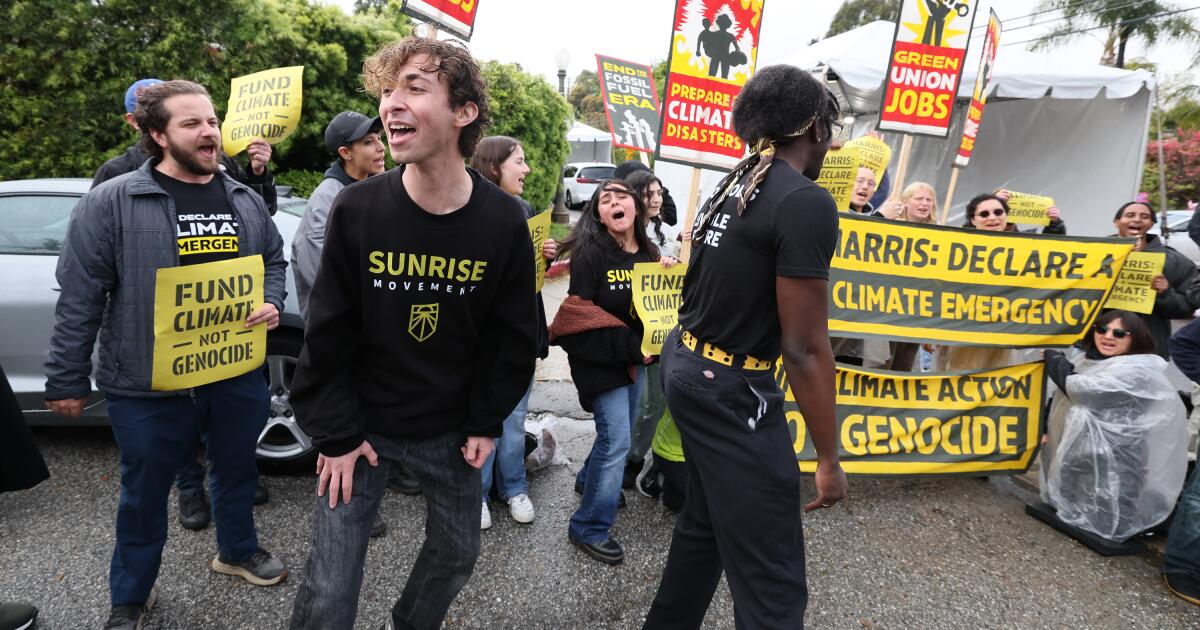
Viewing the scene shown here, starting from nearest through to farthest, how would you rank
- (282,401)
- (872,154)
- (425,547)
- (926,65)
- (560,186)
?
(425,547), (282,401), (926,65), (872,154), (560,186)

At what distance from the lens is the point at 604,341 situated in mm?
3033

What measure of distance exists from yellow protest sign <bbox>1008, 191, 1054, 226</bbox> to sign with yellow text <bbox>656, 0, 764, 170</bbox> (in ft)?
8.84

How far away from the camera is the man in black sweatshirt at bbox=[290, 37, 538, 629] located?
1.66 m

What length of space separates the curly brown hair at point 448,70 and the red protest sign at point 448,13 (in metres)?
1.61

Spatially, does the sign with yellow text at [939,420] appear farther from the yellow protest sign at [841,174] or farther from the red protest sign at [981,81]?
the red protest sign at [981,81]

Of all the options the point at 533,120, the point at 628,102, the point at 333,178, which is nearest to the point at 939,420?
the point at 333,178

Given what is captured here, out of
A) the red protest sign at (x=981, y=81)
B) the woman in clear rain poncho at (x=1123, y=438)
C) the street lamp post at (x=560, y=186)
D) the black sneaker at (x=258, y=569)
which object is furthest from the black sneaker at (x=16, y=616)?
the street lamp post at (x=560, y=186)

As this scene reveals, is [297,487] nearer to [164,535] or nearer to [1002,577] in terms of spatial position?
[164,535]

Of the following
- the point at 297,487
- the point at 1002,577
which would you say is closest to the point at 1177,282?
the point at 1002,577

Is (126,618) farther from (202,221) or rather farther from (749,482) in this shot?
(749,482)

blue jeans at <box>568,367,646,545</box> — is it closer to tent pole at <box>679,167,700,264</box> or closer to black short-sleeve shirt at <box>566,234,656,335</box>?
black short-sleeve shirt at <box>566,234,656,335</box>

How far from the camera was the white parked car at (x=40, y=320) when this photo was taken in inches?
135

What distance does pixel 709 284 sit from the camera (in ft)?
6.15

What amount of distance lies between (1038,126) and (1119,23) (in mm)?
15888
